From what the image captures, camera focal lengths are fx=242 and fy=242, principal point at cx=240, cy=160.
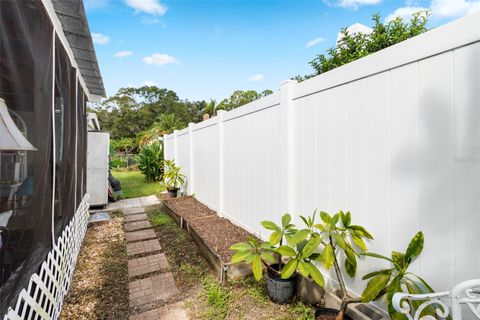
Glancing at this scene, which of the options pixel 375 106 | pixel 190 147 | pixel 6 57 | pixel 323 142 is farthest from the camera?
pixel 190 147

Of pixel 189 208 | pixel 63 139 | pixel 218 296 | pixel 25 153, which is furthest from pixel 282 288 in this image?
pixel 189 208

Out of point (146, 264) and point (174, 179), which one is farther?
point (174, 179)

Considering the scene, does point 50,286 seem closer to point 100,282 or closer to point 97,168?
point 100,282

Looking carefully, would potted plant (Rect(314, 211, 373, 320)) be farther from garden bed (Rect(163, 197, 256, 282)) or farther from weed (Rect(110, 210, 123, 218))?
weed (Rect(110, 210, 123, 218))

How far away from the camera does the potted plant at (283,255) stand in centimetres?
193

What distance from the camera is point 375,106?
1.79 m

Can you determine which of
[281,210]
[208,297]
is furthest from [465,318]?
[208,297]

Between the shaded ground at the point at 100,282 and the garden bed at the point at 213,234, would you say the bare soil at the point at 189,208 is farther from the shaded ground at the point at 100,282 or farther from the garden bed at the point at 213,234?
the shaded ground at the point at 100,282

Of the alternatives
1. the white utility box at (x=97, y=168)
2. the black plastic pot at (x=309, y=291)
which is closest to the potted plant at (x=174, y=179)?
the white utility box at (x=97, y=168)

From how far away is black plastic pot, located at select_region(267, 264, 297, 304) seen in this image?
2318mm

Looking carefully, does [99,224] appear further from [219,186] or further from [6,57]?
[6,57]

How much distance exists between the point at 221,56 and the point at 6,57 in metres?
9.16

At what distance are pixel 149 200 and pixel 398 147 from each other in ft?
23.8

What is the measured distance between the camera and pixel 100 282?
9.57 ft
